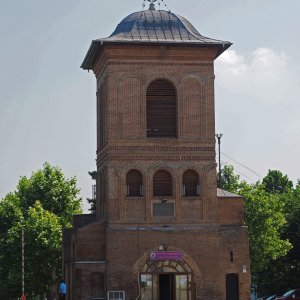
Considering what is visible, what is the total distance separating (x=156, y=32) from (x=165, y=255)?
11390 mm

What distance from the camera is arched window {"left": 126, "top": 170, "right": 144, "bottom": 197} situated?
156 feet

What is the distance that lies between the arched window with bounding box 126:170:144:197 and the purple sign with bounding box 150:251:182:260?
121 inches

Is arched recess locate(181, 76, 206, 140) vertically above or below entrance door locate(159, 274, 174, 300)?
above

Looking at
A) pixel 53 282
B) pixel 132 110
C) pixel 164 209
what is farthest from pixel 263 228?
pixel 132 110

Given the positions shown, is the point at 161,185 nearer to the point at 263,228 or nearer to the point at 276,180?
the point at 263,228

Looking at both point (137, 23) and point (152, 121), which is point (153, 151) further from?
point (137, 23)

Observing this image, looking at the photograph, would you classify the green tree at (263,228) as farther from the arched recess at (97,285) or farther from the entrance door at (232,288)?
the arched recess at (97,285)

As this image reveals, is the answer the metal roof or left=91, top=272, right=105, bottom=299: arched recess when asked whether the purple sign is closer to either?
left=91, top=272, right=105, bottom=299: arched recess

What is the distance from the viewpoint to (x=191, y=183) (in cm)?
4803

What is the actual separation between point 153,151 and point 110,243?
5.11 m

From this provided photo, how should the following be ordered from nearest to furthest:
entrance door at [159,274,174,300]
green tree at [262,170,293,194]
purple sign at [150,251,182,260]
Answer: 1. purple sign at [150,251,182,260]
2. entrance door at [159,274,174,300]
3. green tree at [262,170,293,194]

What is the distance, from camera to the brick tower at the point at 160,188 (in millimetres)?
46688

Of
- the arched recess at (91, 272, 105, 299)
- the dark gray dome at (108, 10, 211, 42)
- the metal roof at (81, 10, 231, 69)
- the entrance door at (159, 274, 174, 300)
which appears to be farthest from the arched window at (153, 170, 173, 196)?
the dark gray dome at (108, 10, 211, 42)

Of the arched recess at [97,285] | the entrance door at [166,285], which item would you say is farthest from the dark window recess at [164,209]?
the arched recess at [97,285]
